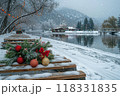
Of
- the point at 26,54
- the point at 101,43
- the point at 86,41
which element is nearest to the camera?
the point at 26,54

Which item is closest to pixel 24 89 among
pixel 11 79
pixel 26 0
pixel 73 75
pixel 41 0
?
pixel 11 79

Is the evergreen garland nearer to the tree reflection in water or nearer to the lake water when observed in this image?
the lake water

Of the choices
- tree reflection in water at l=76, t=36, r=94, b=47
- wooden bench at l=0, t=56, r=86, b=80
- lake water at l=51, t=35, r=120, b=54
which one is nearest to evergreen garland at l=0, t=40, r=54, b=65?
wooden bench at l=0, t=56, r=86, b=80

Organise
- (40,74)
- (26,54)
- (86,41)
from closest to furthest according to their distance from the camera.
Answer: (40,74)
(26,54)
(86,41)

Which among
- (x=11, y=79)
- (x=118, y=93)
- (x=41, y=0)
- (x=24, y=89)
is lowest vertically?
(x=118, y=93)

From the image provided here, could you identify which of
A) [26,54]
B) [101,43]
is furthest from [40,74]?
[101,43]

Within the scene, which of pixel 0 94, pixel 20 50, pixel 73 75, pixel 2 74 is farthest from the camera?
pixel 20 50

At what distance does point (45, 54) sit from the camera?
2.82 m

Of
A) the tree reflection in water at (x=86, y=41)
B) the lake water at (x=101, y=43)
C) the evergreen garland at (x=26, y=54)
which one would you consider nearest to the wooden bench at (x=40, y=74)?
the evergreen garland at (x=26, y=54)

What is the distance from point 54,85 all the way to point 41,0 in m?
15.4

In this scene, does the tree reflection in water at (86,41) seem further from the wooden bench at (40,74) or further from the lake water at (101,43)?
the wooden bench at (40,74)

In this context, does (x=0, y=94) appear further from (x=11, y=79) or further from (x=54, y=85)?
(x=54, y=85)

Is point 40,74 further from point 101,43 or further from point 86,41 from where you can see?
point 86,41

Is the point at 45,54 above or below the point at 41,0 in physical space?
below
